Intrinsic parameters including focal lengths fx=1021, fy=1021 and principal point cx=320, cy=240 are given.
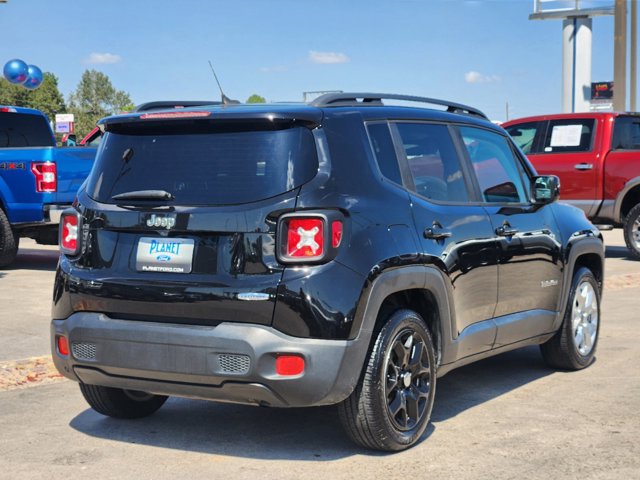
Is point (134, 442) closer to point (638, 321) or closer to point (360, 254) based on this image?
point (360, 254)

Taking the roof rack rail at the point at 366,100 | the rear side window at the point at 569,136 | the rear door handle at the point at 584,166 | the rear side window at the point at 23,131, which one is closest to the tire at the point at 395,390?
the roof rack rail at the point at 366,100

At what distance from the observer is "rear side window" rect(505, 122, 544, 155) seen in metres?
15.3

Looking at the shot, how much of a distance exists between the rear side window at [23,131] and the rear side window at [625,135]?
8.23m

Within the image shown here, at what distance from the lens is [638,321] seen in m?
9.46

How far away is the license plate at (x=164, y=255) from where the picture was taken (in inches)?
189

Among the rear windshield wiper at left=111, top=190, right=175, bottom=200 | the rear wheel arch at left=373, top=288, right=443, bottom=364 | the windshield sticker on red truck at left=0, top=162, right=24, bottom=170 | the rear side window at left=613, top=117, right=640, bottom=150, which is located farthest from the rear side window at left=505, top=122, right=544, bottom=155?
the rear windshield wiper at left=111, top=190, right=175, bottom=200

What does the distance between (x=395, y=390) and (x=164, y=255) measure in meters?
1.33

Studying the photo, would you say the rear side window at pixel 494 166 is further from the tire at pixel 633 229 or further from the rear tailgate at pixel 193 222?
the tire at pixel 633 229

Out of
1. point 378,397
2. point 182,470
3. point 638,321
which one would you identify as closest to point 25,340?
point 182,470

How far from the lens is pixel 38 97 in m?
111

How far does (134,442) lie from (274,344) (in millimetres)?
1266

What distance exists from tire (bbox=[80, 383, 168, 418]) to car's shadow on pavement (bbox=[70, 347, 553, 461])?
0.06 m

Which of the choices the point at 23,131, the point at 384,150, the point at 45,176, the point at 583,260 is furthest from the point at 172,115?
the point at 23,131

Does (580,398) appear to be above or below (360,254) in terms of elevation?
below
